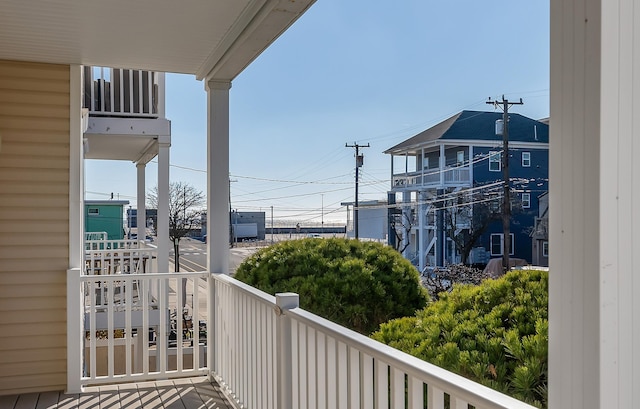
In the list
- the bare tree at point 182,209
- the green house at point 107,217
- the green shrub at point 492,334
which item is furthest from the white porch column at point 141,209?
the green shrub at point 492,334

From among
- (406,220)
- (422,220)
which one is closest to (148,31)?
(422,220)

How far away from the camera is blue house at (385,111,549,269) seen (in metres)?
12.2

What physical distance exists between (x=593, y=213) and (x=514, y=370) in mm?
1403

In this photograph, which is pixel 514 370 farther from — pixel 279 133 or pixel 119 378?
pixel 279 133

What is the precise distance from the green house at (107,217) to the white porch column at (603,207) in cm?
1802

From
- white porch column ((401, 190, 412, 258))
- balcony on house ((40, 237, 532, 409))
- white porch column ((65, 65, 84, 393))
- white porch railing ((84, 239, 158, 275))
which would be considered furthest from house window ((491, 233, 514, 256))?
white porch column ((65, 65, 84, 393))

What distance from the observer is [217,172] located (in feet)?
14.4

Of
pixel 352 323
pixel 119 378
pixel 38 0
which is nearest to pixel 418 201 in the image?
pixel 352 323

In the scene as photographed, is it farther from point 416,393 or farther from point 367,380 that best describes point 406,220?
point 416,393

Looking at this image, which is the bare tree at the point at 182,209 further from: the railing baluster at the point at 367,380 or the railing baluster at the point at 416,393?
the railing baluster at the point at 416,393

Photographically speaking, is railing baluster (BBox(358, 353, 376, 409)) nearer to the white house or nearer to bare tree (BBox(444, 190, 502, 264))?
the white house

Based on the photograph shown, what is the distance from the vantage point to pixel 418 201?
13.4 meters

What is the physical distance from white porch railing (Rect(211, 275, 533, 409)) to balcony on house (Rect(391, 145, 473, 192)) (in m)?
9.61

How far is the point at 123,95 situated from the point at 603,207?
7307 mm
